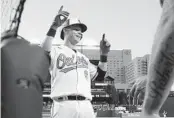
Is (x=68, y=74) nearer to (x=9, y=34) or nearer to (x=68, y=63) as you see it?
(x=68, y=63)

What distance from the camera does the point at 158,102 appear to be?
1.48 meters

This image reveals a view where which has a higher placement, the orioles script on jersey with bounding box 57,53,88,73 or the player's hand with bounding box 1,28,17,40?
the orioles script on jersey with bounding box 57,53,88,73

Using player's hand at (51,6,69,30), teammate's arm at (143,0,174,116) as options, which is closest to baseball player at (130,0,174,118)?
teammate's arm at (143,0,174,116)

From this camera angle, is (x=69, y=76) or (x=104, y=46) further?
(x=104, y=46)

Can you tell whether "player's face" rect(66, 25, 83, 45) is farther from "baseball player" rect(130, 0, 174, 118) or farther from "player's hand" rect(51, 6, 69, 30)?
"baseball player" rect(130, 0, 174, 118)

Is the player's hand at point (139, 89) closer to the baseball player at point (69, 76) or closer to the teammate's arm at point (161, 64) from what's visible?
the teammate's arm at point (161, 64)

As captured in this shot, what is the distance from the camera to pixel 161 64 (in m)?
1.46

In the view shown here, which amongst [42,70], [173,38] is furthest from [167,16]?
[42,70]

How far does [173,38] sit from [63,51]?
92.6 inches

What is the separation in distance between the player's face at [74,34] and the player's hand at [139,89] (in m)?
2.20

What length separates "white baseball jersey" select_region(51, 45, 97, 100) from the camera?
3428mm

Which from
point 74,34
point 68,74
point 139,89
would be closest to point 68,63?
point 68,74

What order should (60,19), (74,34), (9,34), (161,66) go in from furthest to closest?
(74,34)
(60,19)
(161,66)
(9,34)

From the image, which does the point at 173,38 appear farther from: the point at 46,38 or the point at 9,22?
the point at 46,38
